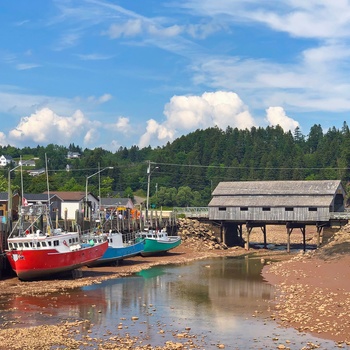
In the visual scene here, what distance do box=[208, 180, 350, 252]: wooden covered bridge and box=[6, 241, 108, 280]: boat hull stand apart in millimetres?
36148

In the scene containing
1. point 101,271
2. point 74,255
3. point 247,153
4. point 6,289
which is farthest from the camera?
point 247,153

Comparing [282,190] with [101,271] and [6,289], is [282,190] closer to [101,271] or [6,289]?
[101,271]

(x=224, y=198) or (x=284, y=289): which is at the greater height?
(x=224, y=198)

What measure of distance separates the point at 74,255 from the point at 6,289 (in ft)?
22.6

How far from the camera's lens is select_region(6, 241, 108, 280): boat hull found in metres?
43.8

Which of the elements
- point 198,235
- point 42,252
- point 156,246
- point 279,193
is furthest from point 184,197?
point 42,252

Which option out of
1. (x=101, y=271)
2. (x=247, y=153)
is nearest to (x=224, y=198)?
(x=101, y=271)

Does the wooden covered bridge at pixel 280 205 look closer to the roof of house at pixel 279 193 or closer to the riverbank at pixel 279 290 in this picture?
the roof of house at pixel 279 193

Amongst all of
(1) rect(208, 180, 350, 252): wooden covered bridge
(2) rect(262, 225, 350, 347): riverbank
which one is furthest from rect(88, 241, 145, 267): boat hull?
(1) rect(208, 180, 350, 252): wooden covered bridge

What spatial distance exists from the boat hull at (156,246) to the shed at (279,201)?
14354 mm

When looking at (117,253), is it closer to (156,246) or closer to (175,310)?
(156,246)

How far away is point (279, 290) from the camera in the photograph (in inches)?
1624

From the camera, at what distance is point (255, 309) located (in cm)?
3419

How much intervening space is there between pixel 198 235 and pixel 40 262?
129 feet
